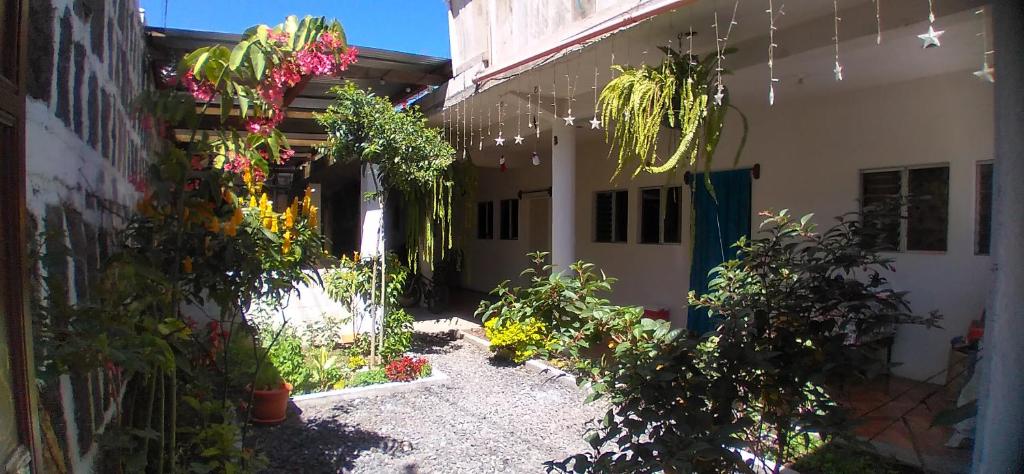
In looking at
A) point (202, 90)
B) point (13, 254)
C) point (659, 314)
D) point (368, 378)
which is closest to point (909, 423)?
point (659, 314)

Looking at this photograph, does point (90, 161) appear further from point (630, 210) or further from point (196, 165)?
point (630, 210)

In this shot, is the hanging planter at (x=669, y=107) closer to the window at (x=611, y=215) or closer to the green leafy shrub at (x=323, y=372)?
the green leafy shrub at (x=323, y=372)

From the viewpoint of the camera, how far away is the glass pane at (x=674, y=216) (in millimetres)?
6922

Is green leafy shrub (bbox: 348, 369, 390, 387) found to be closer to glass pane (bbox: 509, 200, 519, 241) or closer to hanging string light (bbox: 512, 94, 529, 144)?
hanging string light (bbox: 512, 94, 529, 144)

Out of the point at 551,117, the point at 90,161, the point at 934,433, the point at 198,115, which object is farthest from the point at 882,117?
the point at 90,161

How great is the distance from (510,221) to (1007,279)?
9380mm

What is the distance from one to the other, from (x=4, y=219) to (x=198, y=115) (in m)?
1.25

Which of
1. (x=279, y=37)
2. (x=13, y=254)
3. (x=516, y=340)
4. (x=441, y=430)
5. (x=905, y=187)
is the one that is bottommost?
(x=441, y=430)

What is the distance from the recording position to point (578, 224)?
857cm

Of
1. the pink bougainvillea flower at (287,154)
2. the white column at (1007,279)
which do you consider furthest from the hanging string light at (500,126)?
the white column at (1007,279)

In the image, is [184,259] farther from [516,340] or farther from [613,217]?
[613,217]

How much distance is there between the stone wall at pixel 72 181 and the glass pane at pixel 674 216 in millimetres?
5927

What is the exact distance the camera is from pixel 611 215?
805 cm

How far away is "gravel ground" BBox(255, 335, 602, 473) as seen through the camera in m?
3.50
